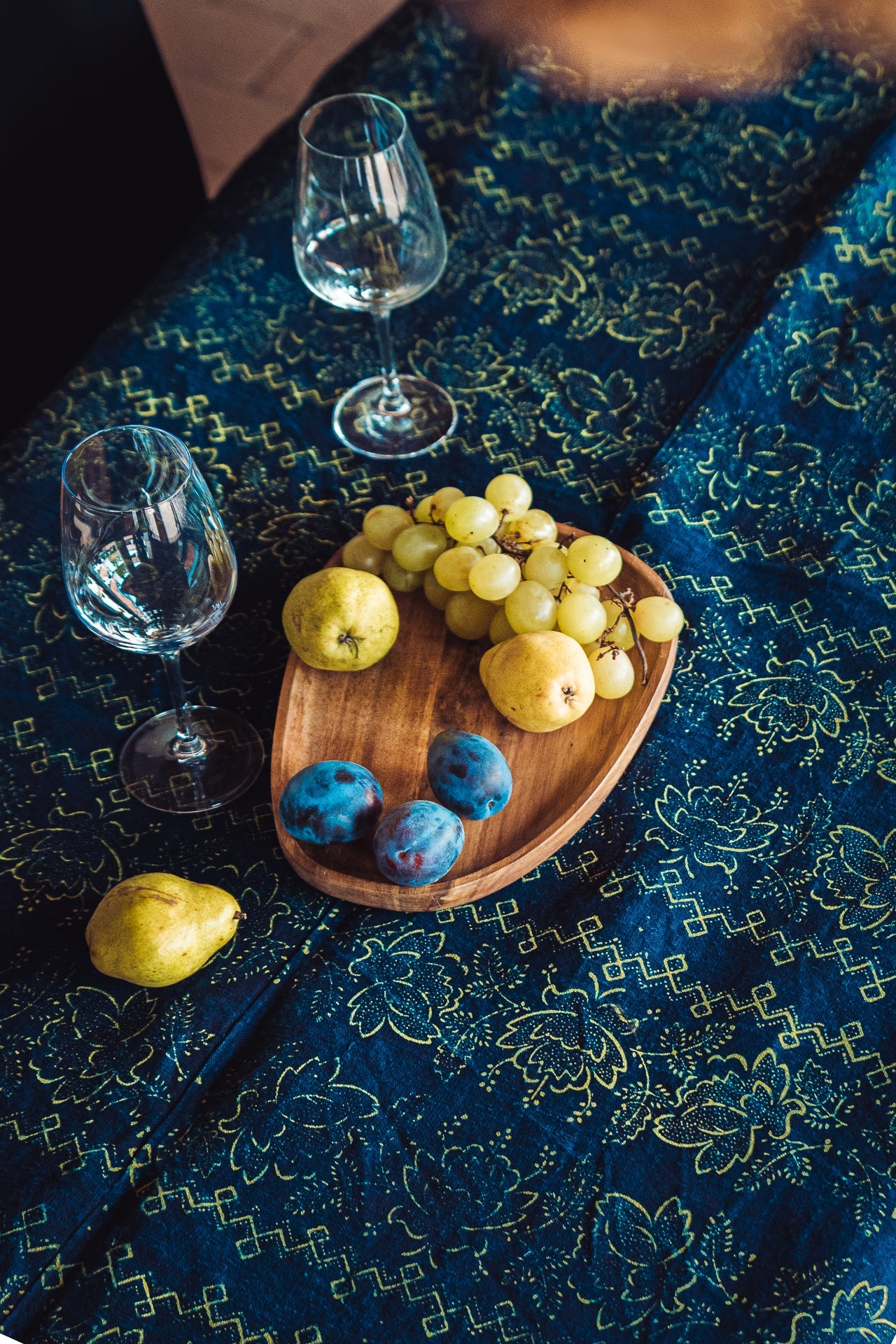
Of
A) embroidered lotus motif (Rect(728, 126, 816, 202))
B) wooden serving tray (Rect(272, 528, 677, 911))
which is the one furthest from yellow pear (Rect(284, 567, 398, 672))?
embroidered lotus motif (Rect(728, 126, 816, 202))

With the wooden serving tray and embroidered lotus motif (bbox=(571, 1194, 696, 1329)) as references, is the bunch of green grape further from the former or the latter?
embroidered lotus motif (bbox=(571, 1194, 696, 1329))

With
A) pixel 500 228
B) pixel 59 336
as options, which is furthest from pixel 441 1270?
pixel 59 336

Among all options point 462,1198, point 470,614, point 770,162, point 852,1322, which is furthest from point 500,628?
point 770,162

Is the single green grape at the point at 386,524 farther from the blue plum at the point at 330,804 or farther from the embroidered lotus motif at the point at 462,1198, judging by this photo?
the embroidered lotus motif at the point at 462,1198

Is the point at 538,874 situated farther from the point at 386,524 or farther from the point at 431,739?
the point at 386,524

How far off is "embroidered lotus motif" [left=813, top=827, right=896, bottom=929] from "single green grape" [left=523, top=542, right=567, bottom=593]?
0.31m

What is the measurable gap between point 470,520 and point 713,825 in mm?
332

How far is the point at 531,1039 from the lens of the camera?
2.66 feet

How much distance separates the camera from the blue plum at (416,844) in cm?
83

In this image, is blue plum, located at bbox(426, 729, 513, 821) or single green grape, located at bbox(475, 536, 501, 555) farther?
single green grape, located at bbox(475, 536, 501, 555)

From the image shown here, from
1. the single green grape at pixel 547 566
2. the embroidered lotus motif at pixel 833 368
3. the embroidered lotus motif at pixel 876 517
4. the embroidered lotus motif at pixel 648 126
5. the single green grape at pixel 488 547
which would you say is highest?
the embroidered lotus motif at pixel 648 126

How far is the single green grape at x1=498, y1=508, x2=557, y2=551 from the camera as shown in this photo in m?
0.99

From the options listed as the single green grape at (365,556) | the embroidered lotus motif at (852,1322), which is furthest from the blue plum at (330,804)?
the embroidered lotus motif at (852,1322)

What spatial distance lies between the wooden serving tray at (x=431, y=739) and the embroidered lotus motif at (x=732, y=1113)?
21 cm
